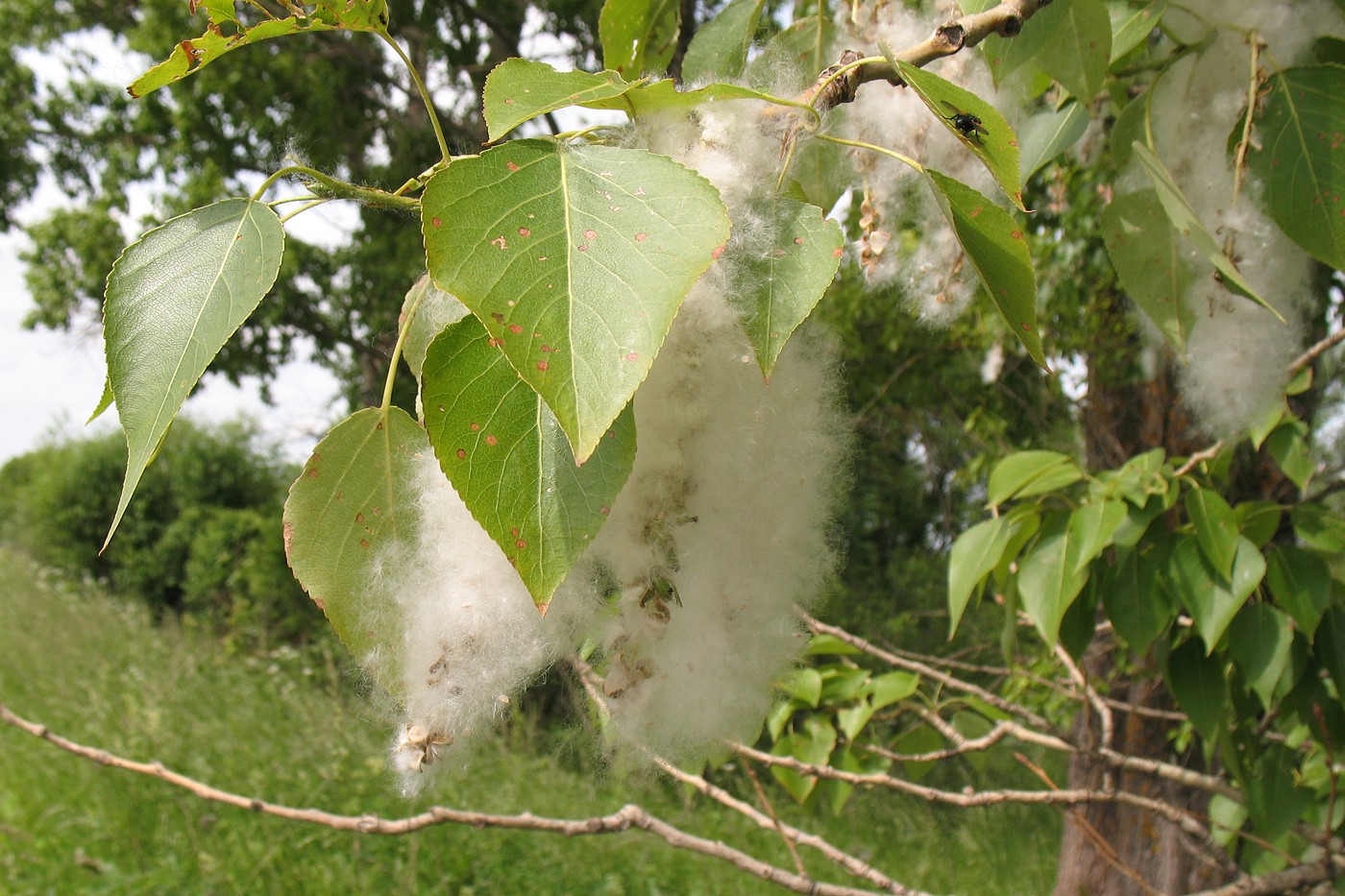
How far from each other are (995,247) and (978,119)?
0.05m

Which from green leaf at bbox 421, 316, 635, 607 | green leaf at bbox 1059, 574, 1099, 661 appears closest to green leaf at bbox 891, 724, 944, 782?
green leaf at bbox 1059, 574, 1099, 661

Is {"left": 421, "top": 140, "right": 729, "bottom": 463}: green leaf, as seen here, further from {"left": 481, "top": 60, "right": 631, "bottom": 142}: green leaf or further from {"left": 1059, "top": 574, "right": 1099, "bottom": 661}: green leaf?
{"left": 1059, "top": 574, "right": 1099, "bottom": 661}: green leaf

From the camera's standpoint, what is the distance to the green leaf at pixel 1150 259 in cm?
51

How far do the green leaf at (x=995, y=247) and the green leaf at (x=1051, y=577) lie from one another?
1.42ft

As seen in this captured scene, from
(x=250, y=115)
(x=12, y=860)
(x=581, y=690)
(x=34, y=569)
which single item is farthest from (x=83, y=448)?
(x=581, y=690)

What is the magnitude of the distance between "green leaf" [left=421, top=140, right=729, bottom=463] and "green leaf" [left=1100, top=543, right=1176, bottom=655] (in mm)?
606

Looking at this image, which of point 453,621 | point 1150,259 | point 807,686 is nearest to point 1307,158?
point 1150,259

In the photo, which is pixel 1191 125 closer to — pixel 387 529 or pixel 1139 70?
pixel 1139 70

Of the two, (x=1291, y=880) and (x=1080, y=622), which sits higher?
(x=1080, y=622)

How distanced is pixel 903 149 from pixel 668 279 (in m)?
0.41

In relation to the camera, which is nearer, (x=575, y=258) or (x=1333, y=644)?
(x=575, y=258)

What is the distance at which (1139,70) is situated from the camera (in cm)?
56

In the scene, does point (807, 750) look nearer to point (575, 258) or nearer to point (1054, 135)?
point (1054, 135)

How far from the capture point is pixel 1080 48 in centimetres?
46
